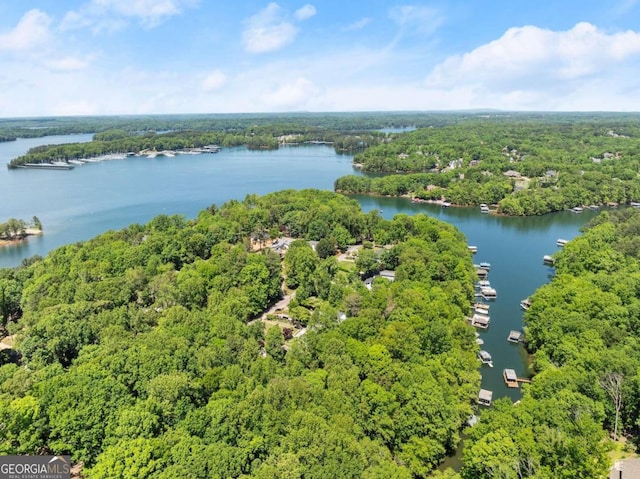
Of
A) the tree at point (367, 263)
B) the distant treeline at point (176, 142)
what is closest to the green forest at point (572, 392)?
the tree at point (367, 263)

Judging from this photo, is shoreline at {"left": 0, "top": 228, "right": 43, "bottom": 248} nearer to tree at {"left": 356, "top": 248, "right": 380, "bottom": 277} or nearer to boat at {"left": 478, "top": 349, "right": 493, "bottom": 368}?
tree at {"left": 356, "top": 248, "right": 380, "bottom": 277}

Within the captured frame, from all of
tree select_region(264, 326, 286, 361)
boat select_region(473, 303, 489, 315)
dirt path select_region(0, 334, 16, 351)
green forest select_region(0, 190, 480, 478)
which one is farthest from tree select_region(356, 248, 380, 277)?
dirt path select_region(0, 334, 16, 351)

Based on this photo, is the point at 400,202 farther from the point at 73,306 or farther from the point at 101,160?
the point at 101,160

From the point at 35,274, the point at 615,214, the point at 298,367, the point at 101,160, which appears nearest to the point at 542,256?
the point at 615,214

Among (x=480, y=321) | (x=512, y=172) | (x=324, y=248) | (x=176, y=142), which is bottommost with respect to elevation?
(x=480, y=321)

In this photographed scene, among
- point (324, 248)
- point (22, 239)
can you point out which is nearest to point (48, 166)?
point (22, 239)

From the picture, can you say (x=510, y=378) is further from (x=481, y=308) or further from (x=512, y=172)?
(x=512, y=172)

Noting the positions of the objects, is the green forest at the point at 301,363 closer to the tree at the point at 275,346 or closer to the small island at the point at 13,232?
the tree at the point at 275,346
